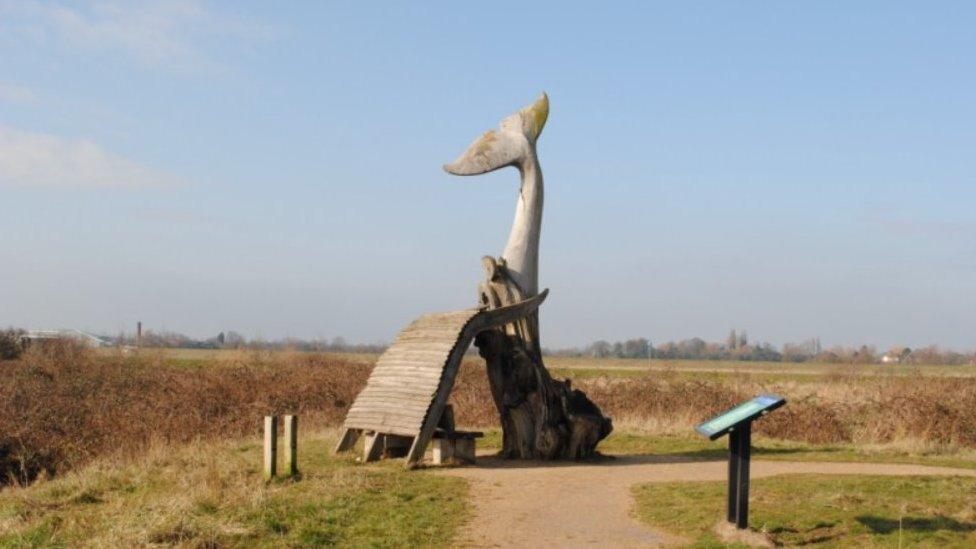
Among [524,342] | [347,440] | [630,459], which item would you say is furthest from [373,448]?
[630,459]

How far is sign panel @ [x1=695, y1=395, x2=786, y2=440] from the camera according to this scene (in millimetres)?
9742

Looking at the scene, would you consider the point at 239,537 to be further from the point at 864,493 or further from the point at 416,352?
the point at 864,493

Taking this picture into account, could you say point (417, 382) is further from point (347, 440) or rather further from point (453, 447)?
point (347, 440)

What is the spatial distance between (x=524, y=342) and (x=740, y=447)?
5.65m

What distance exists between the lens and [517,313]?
1533cm

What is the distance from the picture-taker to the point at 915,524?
35.3ft

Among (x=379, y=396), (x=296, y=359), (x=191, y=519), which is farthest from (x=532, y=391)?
(x=296, y=359)

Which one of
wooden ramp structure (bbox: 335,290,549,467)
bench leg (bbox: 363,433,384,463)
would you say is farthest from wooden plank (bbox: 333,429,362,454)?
bench leg (bbox: 363,433,384,463)

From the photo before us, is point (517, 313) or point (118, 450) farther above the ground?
point (517, 313)

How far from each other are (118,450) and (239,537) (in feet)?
26.7

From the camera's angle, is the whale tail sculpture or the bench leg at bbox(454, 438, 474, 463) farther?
the whale tail sculpture

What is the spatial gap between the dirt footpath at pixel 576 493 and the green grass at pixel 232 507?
15.7 inches

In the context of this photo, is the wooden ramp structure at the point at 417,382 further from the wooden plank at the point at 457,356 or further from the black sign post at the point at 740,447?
the black sign post at the point at 740,447

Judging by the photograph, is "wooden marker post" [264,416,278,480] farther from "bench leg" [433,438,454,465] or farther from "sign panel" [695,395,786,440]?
"sign panel" [695,395,786,440]
